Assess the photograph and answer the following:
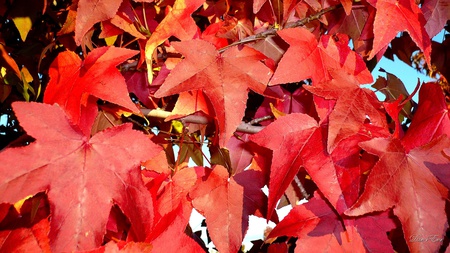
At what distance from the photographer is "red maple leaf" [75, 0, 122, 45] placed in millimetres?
650

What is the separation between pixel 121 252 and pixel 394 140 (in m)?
0.41

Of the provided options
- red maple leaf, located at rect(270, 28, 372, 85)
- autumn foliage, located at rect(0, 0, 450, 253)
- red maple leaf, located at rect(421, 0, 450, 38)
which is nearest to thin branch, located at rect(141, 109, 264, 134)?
autumn foliage, located at rect(0, 0, 450, 253)

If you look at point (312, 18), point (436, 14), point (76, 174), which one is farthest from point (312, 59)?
point (76, 174)

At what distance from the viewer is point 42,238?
0.65m

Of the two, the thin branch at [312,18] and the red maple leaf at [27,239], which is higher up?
the thin branch at [312,18]

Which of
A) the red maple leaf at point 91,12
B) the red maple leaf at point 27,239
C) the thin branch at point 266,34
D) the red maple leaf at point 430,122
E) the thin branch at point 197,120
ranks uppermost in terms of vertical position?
the red maple leaf at point 91,12

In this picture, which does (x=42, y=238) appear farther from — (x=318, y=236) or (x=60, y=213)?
(x=318, y=236)

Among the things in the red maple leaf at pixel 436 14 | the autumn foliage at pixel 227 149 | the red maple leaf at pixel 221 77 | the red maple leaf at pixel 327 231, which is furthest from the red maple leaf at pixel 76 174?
the red maple leaf at pixel 436 14

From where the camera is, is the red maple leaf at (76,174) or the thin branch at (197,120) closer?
the red maple leaf at (76,174)

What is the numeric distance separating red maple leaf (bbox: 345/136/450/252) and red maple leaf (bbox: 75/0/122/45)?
408 mm

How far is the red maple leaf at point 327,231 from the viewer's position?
0.70 meters

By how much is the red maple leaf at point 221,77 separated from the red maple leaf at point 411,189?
0.62 feet

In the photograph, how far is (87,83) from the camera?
2.20 feet

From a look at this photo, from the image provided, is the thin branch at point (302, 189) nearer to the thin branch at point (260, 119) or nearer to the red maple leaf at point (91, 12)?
the thin branch at point (260, 119)
